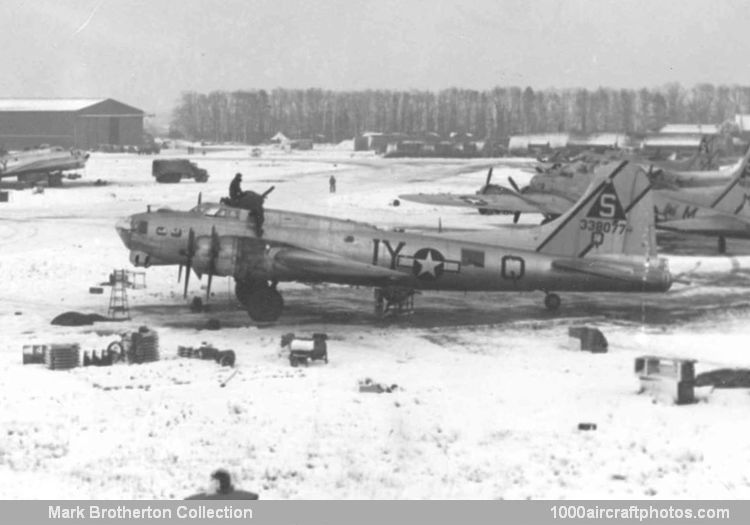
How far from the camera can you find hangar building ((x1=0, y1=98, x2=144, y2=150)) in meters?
167

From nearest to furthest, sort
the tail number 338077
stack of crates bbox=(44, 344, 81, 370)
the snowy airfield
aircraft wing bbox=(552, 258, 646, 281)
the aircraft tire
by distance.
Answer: the snowy airfield < stack of crates bbox=(44, 344, 81, 370) < the aircraft tire < aircraft wing bbox=(552, 258, 646, 281) < the tail number 338077

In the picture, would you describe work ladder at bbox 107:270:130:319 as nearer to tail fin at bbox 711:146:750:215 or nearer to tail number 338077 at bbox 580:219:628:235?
tail number 338077 at bbox 580:219:628:235

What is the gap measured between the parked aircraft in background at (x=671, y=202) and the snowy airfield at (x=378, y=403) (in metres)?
7.70

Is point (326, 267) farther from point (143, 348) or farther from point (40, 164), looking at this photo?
point (40, 164)

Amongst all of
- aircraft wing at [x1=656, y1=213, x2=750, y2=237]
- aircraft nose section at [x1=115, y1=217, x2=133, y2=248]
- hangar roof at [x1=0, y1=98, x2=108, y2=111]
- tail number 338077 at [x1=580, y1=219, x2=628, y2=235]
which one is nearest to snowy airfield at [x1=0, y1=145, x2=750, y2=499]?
aircraft nose section at [x1=115, y1=217, x2=133, y2=248]

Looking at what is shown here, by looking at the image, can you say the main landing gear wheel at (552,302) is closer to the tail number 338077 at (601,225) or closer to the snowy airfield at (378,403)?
the snowy airfield at (378,403)

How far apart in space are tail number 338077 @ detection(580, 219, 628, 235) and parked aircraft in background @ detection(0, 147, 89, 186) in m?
60.6

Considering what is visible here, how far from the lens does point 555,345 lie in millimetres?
26328

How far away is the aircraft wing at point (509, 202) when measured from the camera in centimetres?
5159

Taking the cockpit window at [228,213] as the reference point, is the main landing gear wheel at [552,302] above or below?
below

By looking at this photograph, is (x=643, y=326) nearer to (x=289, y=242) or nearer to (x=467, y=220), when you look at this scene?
→ (x=289, y=242)

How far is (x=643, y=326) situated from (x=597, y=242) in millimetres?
2936

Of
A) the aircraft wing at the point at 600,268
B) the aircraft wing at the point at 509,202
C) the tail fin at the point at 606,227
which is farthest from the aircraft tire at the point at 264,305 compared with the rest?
the aircraft wing at the point at 509,202

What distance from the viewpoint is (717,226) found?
44375 millimetres
